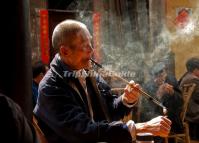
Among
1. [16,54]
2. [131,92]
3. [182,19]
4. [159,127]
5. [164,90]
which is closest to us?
[16,54]

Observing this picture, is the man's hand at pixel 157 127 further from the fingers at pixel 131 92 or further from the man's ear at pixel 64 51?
the man's ear at pixel 64 51

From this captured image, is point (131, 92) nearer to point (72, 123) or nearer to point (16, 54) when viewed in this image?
point (72, 123)

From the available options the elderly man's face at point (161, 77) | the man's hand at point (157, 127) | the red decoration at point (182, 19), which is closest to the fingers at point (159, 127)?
the man's hand at point (157, 127)

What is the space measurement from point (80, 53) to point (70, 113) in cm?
45

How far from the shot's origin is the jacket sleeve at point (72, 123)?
2447 millimetres

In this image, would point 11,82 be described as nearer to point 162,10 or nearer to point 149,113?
point 149,113

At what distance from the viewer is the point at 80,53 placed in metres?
2.69

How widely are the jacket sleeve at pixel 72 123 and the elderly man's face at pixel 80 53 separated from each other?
0.74 feet

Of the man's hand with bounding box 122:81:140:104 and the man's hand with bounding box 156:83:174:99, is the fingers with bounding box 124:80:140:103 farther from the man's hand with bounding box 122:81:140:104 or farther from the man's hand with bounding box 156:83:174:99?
the man's hand with bounding box 156:83:174:99

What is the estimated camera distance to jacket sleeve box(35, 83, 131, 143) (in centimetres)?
245

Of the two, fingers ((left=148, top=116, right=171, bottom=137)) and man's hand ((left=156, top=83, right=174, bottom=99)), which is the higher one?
fingers ((left=148, top=116, right=171, bottom=137))

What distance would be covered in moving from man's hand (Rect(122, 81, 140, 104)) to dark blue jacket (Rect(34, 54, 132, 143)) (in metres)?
0.18

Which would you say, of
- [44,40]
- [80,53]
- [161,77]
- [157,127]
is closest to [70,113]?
[80,53]

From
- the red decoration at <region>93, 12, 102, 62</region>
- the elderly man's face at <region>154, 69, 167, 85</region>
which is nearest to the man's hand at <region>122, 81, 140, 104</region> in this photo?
the elderly man's face at <region>154, 69, 167, 85</region>
